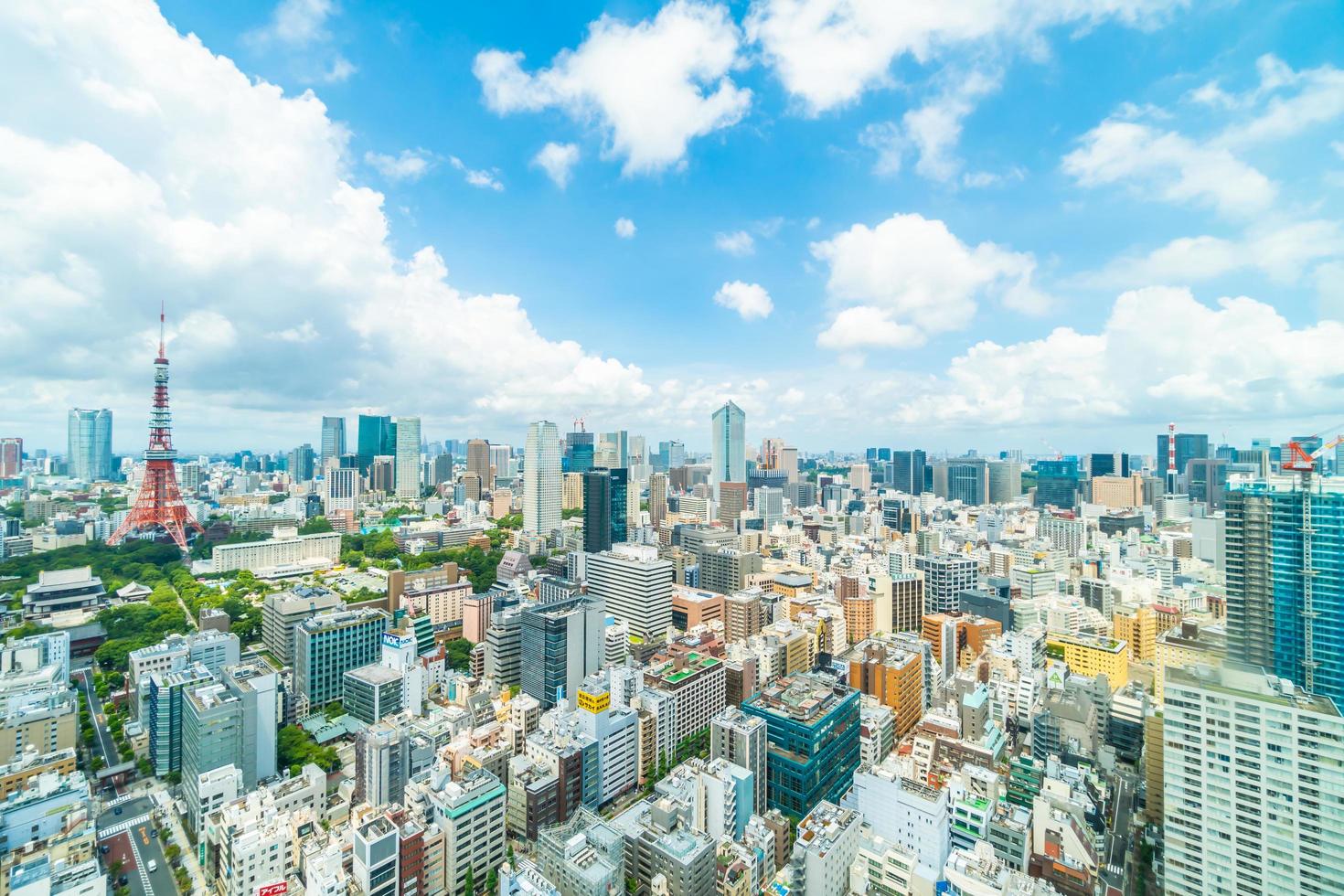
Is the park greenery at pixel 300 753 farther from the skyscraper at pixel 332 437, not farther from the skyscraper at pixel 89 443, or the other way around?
the skyscraper at pixel 332 437

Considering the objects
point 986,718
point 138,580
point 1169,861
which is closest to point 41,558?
point 138,580

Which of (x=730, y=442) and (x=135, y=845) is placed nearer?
(x=135, y=845)

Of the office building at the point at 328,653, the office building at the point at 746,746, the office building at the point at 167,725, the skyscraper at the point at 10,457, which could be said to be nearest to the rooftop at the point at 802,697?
the office building at the point at 746,746

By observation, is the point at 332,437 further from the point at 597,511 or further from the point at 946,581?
the point at 946,581

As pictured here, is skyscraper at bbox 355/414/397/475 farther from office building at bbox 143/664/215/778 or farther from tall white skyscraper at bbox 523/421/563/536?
office building at bbox 143/664/215/778

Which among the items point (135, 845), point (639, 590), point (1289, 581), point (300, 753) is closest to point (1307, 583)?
point (1289, 581)

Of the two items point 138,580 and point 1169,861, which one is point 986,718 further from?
point 138,580
